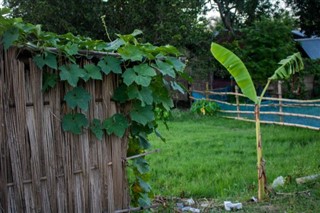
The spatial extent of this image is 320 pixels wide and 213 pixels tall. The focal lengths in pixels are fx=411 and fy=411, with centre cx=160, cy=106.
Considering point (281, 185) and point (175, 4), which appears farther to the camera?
point (175, 4)

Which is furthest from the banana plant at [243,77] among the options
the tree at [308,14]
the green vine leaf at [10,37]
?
the tree at [308,14]

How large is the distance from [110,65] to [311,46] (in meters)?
24.5

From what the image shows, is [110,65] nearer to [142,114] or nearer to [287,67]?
[142,114]

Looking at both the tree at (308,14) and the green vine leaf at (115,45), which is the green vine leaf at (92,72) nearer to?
the green vine leaf at (115,45)

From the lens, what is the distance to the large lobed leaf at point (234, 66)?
5.22m

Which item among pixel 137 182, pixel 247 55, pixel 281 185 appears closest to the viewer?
pixel 137 182

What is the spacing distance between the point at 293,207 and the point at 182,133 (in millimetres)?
6978

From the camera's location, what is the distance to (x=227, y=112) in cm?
1516

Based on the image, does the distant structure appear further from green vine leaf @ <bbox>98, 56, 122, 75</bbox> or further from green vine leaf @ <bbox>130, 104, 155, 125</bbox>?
green vine leaf @ <bbox>98, 56, 122, 75</bbox>

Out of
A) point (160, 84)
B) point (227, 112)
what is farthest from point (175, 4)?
point (160, 84)

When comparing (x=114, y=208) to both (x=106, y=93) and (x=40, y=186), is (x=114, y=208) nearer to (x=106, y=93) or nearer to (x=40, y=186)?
(x=40, y=186)

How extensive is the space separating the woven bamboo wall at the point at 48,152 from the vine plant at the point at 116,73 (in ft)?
0.26

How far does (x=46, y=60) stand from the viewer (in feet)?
10.2

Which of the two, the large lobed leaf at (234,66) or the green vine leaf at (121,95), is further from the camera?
the large lobed leaf at (234,66)
